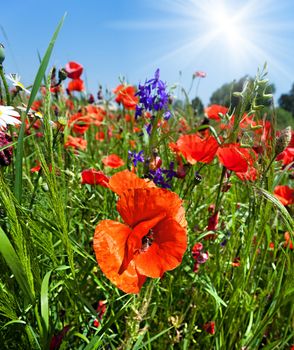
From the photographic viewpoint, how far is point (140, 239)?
695mm

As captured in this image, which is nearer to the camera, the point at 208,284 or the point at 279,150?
the point at 279,150

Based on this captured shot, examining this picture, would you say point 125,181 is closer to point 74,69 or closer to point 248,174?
point 248,174

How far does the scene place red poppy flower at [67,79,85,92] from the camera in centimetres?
271

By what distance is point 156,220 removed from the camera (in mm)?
697

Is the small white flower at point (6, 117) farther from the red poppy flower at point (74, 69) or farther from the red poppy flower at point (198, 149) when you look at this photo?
the red poppy flower at point (74, 69)

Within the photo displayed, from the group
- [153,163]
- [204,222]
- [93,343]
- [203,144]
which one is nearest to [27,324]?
[93,343]

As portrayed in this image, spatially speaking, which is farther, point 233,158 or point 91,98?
point 91,98

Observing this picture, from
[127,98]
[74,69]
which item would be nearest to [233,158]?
[127,98]

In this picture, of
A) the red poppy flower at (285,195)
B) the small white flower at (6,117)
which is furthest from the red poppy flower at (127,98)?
the red poppy flower at (285,195)

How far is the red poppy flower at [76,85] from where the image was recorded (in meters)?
2.71

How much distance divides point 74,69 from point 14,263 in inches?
74.2

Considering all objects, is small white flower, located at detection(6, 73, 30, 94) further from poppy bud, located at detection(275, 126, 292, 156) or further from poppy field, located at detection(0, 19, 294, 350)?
poppy bud, located at detection(275, 126, 292, 156)

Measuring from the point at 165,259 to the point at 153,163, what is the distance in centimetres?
38

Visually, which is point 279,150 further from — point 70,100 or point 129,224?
point 70,100
